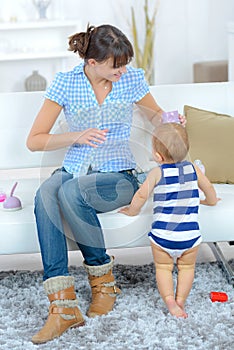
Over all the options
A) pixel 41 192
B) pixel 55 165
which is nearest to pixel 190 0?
pixel 55 165

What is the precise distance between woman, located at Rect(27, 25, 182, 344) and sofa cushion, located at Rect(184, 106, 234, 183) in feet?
0.98

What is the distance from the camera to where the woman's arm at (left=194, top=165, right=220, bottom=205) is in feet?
8.52

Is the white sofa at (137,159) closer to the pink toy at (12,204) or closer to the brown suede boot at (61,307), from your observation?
the pink toy at (12,204)

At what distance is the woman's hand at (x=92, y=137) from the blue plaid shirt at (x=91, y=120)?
10 centimetres

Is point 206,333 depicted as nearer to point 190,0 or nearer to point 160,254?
point 160,254

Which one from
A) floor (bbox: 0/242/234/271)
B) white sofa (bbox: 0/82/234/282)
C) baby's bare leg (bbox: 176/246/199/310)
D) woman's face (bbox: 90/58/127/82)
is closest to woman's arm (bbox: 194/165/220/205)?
white sofa (bbox: 0/82/234/282)

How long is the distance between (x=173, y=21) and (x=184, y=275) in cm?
457

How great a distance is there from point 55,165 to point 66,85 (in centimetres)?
39

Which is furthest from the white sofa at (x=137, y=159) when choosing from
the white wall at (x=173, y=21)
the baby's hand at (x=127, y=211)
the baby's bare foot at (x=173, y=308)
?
the white wall at (x=173, y=21)

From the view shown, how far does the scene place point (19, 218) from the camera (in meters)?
2.65

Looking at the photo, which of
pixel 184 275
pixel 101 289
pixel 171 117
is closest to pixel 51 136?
pixel 171 117

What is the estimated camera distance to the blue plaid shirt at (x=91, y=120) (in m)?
2.71

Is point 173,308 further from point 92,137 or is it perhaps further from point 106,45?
point 106,45

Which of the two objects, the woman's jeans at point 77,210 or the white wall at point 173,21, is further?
the white wall at point 173,21
